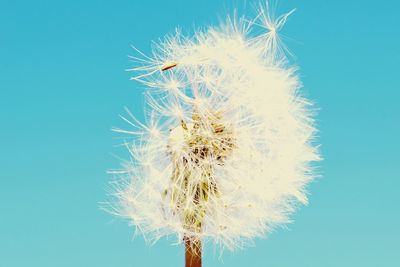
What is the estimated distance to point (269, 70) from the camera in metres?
8.65

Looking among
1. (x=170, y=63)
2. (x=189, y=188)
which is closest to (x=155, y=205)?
(x=189, y=188)

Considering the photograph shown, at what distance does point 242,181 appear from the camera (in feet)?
26.5

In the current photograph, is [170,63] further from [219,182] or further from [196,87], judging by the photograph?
A: [219,182]

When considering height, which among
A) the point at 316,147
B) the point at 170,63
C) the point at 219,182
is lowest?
the point at 219,182

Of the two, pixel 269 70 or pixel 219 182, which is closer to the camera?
pixel 219 182

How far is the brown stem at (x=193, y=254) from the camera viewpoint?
7.55 meters

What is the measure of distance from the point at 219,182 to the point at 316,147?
1550 millimetres

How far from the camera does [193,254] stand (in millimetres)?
7586

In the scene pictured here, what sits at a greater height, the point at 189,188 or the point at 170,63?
the point at 170,63

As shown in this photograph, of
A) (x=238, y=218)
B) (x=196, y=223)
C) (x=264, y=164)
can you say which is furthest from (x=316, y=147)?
(x=196, y=223)

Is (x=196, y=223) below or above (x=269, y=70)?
below

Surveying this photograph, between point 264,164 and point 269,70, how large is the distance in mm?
1285

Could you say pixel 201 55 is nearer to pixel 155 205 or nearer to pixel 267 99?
pixel 267 99

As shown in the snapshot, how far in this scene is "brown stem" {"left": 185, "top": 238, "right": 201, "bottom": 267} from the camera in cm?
755
